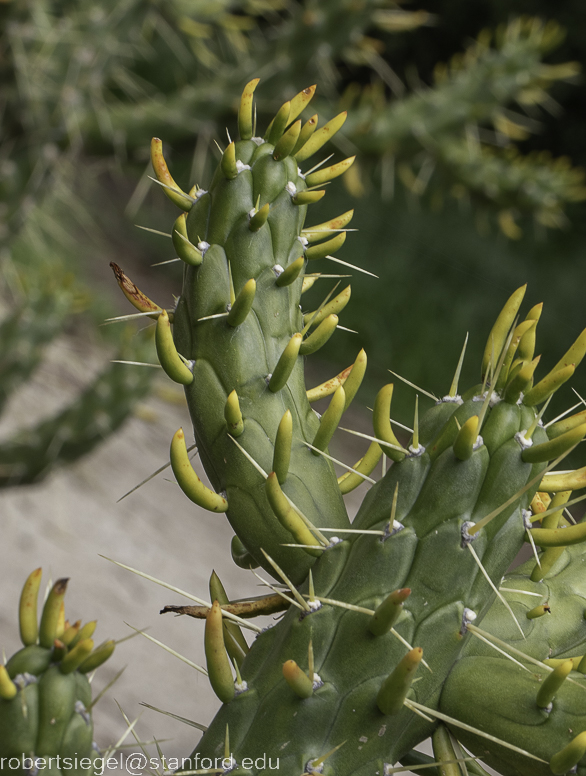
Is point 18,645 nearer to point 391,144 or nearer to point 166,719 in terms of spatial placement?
point 166,719

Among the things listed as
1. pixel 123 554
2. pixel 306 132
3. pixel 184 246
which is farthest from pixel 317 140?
pixel 123 554

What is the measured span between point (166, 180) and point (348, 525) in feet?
0.79

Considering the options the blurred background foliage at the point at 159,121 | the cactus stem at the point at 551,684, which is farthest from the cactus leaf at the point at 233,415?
the blurred background foliage at the point at 159,121

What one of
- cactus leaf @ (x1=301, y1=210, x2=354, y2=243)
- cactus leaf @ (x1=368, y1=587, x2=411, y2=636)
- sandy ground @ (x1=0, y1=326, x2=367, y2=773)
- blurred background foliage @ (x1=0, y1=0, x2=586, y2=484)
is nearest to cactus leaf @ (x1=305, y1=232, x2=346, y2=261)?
cactus leaf @ (x1=301, y1=210, x2=354, y2=243)

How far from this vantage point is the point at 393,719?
39cm

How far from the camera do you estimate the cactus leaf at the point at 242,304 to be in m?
0.42

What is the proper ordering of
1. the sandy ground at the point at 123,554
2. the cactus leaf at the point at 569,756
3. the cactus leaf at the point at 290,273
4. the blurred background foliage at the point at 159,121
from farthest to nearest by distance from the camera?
the sandy ground at the point at 123,554 < the blurred background foliage at the point at 159,121 < the cactus leaf at the point at 290,273 < the cactus leaf at the point at 569,756

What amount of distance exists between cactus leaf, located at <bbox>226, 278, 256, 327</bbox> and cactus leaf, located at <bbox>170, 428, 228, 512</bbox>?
0.07 m

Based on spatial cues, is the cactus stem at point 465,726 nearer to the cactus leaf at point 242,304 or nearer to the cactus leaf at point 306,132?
the cactus leaf at point 242,304

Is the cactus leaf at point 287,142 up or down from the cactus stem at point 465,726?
up

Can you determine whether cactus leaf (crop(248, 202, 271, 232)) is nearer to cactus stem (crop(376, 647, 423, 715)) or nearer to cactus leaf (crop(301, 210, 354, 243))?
cactus leaf (crop(301, 210, 354, 243))

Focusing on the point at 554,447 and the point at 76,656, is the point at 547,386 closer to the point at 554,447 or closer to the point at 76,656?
the point at 554,447

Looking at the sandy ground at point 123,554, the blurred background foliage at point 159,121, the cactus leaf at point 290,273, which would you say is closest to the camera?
the cactus leaf at point 290,273

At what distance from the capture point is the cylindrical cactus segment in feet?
1.40
